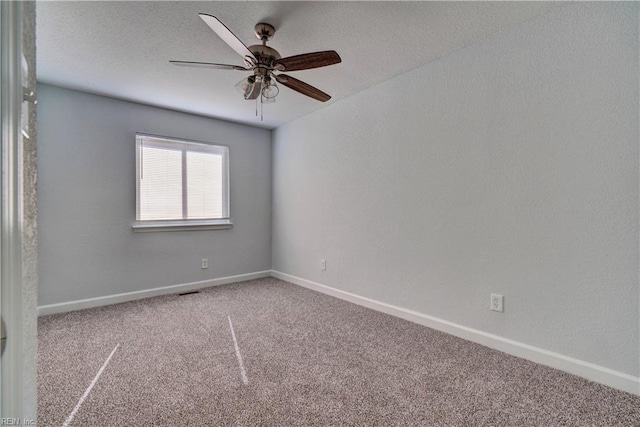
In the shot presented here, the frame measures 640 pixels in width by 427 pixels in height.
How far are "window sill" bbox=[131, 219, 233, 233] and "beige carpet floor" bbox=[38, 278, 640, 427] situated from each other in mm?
1047

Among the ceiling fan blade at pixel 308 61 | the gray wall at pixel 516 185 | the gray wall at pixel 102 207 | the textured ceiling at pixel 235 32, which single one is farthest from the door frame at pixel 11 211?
the gray wall at pixel 102 207

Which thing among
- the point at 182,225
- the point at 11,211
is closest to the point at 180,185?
the point at 182,225

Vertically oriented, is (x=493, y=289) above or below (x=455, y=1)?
below

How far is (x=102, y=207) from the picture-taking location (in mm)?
3150

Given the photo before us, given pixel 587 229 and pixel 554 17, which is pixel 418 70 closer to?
pixel 554 17

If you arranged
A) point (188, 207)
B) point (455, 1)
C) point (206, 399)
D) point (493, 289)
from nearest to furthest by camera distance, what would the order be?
point (206, 399) → point (455, 1) → point (493, 289) → point (188, 207)

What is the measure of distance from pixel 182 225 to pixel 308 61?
2696 millimetres

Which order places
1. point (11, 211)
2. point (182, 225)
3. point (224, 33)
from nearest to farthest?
point (11, 211) → point (224, 33) → point (182, 225)

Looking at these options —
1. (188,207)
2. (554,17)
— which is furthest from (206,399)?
(554,17)

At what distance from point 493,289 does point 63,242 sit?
3.92 m

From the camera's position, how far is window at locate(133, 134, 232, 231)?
3.43m

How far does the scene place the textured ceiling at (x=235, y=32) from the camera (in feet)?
5.95

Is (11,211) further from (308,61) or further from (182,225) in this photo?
(182,225)

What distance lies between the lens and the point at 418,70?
2.58 metres
